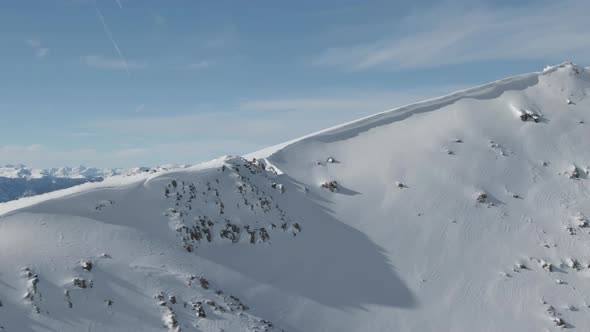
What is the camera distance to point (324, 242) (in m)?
30.6

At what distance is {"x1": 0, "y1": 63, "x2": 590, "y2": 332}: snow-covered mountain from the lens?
21906 mm

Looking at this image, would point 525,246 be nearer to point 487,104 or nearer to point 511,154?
point 511,154

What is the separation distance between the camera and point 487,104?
49.4m

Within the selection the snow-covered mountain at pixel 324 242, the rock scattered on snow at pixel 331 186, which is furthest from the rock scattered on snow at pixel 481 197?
the rock scattered on snow at pixel 331 186

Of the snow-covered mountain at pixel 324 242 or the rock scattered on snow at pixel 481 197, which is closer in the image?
the snow-covered mountain at pixel 324 242

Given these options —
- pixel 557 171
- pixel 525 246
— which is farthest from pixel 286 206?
pixel 557 171

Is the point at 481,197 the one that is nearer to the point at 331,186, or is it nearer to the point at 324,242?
the point at 331,186

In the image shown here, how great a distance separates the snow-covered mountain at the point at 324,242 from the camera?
2191 cm

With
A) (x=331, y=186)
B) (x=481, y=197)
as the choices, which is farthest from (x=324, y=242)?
(x=481, y=197)

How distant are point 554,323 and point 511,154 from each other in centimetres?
1998

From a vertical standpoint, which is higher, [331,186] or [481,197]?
[331,186]

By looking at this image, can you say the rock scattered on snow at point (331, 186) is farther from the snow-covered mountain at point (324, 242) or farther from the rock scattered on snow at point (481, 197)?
the rock scattered on snow at point (481, 197)

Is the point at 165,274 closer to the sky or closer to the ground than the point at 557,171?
closer to the sky

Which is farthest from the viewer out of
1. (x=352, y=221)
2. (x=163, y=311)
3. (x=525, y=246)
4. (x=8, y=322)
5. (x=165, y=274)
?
(x=352, y=221)
